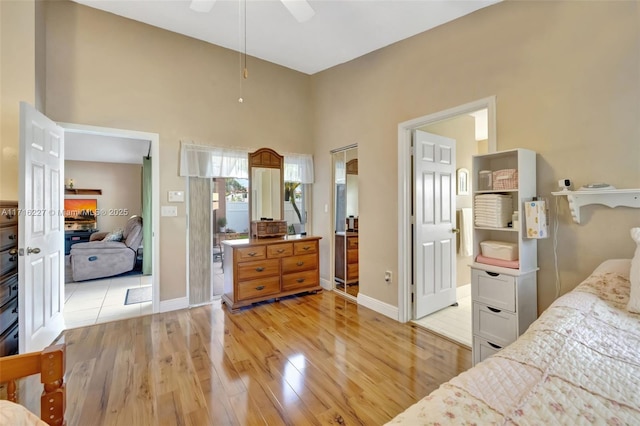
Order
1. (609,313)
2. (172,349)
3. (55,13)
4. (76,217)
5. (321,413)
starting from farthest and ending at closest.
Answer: (76,217), (55,13), (172,349), (321,413), (609,313)

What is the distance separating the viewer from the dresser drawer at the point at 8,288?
2037mm

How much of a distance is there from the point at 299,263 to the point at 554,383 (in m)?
3.12

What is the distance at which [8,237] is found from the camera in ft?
7.09

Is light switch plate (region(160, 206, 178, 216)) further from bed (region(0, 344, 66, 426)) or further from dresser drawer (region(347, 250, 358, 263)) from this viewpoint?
bed (region(0, 344, 66, 426))

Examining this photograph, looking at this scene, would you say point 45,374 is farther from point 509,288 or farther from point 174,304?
point 174,304

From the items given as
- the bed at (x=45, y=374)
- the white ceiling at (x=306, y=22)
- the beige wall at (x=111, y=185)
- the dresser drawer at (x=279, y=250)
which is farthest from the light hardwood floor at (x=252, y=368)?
the beige wall at (x=111, y=185)

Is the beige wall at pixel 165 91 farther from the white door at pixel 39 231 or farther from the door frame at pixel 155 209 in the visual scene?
the white door at pixel 39 231

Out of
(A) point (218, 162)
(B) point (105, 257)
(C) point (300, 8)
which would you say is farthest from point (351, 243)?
(B) point (105, 257)

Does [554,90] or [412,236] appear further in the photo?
[412,236]

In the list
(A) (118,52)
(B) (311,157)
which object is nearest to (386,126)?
(B) (311,157)

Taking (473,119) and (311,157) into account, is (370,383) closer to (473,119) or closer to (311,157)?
(311,157)

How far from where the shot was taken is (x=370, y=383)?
1961 millimetres

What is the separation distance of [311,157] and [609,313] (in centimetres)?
364

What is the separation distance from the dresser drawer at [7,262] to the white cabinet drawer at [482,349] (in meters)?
3.50
